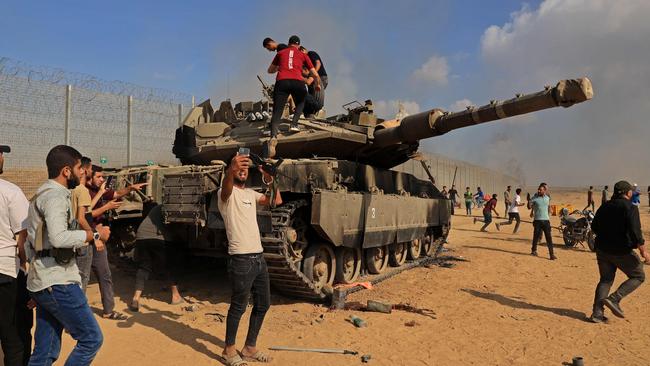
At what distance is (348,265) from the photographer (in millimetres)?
8117

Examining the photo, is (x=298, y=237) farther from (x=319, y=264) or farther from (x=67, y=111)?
(x=67, y=111)

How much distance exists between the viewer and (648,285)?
836 cm

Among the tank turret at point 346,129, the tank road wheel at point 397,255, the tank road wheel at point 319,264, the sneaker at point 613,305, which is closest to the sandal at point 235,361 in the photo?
the tank road wheel at point 319,264

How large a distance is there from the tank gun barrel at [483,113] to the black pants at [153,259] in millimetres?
3839

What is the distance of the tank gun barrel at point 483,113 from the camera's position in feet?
19.0

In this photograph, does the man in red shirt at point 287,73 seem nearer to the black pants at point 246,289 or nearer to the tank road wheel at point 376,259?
the tank road wheel at point 376,259

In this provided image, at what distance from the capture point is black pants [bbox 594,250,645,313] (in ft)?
20.0

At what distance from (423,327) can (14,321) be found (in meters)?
4.12

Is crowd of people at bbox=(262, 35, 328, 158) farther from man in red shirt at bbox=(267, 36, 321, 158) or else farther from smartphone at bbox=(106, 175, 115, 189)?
smartphone at bbox=(106, 175, 115, 189)

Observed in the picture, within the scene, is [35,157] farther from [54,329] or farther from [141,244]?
[54,329]

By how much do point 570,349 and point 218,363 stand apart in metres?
3.55

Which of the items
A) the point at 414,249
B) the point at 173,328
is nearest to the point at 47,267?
the point at 173,328

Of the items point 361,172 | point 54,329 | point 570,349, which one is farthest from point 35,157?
point 570,349

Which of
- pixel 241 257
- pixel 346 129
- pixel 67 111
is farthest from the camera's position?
pixel 67 111
